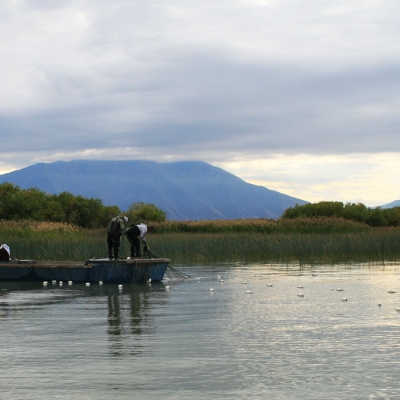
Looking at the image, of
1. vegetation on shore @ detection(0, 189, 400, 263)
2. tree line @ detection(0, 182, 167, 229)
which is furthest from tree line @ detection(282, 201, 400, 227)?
tree line @ detection(0, 182, 167, 229)

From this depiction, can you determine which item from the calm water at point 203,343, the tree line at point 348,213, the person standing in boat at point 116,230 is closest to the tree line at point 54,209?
the tree line at point 348,213

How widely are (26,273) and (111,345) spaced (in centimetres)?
1158

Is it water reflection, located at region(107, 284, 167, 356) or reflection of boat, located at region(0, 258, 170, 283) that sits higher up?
reflection of boat, located at region(0, 258, 170, 283)

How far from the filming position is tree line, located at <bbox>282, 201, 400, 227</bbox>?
56953 millimetres

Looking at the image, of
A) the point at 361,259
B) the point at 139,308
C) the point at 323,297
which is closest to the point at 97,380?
the point at 139,308

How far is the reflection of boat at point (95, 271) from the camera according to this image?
2152cm

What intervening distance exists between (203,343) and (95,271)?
422 inches

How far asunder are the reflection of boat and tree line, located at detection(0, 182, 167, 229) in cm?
2809

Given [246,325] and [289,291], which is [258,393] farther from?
[289,291]

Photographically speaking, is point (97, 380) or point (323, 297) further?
point (323, 297)

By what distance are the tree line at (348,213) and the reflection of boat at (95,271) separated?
35493 mm

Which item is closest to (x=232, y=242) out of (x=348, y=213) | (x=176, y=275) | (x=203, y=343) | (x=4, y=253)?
(x=176, y=275)

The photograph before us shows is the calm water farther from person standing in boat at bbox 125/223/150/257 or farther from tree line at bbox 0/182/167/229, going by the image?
Result: tree line at bbox 0/182/167/229

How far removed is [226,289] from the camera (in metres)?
19.7
